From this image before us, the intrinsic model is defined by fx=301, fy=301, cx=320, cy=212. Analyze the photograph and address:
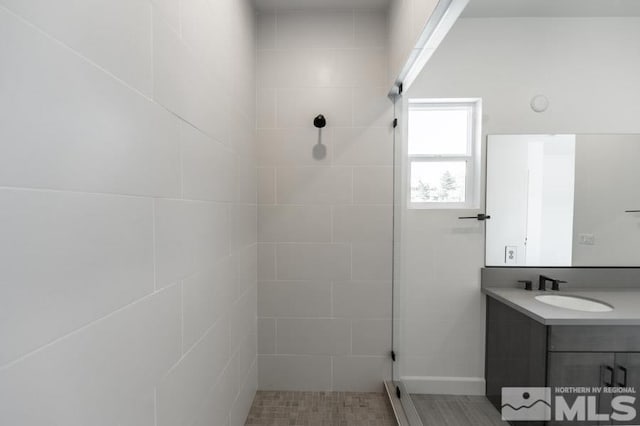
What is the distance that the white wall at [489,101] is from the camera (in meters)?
0.74

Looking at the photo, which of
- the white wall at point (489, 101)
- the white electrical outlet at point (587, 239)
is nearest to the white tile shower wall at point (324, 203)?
the white wall at point (489, 101)

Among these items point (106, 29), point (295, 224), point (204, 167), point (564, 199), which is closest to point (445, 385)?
point (564, 199)

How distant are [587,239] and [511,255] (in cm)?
27

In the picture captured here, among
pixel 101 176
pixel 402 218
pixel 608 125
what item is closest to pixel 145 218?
pixel 101 176

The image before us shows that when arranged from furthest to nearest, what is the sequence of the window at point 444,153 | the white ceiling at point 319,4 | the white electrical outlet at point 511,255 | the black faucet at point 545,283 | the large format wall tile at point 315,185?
the large format wall tile at point 315,185 < the white ceiling at point 319,4 < the window at point 444,153 < the white electrical outlet at point 511,255 < the black faucet at point 545,283

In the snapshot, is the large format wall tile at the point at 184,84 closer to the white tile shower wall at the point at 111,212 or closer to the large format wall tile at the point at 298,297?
the white tile shower wall at the point at 111,212

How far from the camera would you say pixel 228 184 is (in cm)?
143

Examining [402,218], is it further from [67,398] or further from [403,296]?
[67,398]

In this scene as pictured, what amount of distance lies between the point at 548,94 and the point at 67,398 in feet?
4.44

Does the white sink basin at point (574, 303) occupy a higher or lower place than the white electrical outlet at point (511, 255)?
lower

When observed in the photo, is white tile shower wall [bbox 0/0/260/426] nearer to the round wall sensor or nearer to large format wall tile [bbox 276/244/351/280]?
large format wall tile [bbox 276/244/351/280]

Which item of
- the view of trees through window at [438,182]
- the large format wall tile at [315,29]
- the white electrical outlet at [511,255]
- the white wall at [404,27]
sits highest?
the large format wall tile at [315,29]

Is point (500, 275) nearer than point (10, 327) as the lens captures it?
No

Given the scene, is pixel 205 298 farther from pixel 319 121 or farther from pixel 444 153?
pixel 319 121
